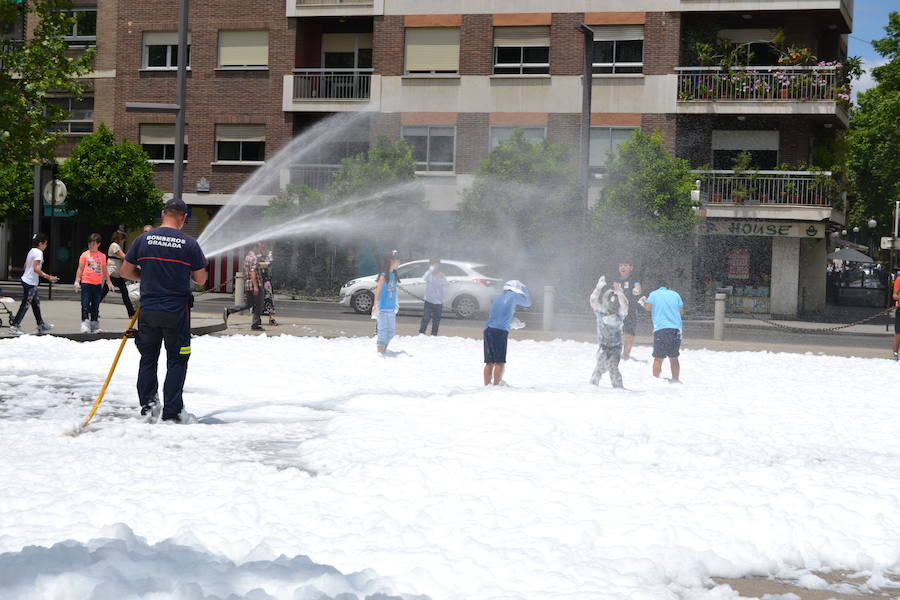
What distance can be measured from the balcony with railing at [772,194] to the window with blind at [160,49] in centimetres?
1982

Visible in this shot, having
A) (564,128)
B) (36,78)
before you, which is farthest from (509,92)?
(36,78)

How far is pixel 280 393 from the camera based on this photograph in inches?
444

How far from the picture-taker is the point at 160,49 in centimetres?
3884

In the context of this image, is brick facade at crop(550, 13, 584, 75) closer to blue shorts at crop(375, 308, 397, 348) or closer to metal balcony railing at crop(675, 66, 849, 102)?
metal balcony railing at crop(675, 66, 849, 102)

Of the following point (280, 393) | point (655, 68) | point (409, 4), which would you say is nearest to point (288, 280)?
point (409, 4)

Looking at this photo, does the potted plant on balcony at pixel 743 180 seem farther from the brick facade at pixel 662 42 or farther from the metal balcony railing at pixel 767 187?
the brick facade at pixel 662 42

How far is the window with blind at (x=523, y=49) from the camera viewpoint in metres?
35.4

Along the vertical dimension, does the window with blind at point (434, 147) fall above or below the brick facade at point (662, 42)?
below

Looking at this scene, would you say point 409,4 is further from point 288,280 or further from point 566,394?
point 566,394

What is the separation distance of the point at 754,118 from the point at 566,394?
2518 centimetres

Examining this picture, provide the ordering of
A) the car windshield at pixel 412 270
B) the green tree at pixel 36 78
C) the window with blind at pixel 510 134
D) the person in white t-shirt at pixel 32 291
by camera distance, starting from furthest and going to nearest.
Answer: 1. the window with blind at pixel 510 134
2. the car windshield at pixel 412 270
3. the green tree at pixel 36 78
4. the person in white t-shirt at pixel 32 291

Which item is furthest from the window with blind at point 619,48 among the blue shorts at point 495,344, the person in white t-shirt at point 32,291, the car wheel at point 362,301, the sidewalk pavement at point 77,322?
the blue shorts at point 495,344

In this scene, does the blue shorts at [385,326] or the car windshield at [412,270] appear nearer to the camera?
the blue shorts at [385,326]

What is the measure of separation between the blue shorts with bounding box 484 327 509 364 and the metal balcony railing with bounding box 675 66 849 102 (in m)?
23.8
